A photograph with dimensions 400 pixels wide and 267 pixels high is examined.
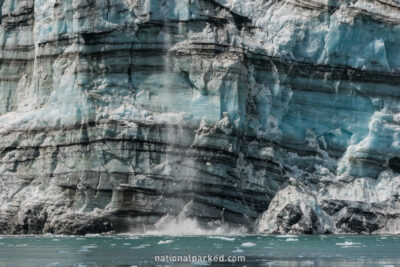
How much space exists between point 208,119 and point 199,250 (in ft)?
29.5

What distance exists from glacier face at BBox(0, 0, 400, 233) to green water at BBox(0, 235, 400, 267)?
2.12m

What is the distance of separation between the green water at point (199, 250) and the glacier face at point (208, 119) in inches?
83.4

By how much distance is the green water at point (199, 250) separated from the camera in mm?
26812

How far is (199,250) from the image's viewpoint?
2986cm

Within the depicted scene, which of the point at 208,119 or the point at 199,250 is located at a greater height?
the point at 208,119

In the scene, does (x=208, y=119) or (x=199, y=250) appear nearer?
(x=199, y=250)

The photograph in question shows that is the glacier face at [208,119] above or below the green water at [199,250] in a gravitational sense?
above

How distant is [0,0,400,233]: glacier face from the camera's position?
37.6 meters

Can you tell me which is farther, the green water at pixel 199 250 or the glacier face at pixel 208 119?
the glacier face at pixel 208 119

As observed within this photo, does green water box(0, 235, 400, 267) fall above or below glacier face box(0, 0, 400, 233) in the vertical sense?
below

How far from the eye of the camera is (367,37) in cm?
4003

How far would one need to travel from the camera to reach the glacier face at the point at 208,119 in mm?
37562

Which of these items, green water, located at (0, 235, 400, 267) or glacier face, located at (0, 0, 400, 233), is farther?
glacier face, located at (0, 0, 400, 233)

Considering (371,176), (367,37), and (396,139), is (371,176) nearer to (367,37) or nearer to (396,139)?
(396,139)
